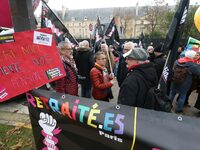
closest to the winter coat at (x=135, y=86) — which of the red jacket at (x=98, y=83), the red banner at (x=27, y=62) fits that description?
the red banner at (x=27, y=62)

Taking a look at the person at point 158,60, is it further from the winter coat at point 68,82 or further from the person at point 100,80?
the winter coat at point 68,82

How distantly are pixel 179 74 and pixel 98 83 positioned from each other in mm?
2321

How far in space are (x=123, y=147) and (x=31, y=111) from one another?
1491 mm

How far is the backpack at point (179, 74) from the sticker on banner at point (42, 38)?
3.77 metres

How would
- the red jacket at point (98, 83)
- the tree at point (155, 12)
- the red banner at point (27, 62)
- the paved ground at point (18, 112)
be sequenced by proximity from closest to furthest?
the red banner at point (27, 62) → the red jacket at point (98, 83) → the paved ground at point (18, 112) → the tree at point (155, 12)

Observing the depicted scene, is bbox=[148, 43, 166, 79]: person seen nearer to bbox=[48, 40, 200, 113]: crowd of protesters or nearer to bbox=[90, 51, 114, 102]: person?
bbox=[48, 40, 200, 113]: crowd of protesters

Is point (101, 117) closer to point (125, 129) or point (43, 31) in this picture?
point (125, 129)

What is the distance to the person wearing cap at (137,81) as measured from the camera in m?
3.10

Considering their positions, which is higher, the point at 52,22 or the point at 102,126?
the point at 52,22

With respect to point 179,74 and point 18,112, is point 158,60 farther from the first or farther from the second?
point 18,112

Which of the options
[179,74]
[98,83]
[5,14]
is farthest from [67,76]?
[179,74]

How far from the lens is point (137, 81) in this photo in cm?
312

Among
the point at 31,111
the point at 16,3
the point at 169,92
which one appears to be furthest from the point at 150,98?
the point at 169,92

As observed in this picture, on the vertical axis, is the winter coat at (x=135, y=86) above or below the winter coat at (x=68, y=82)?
above
